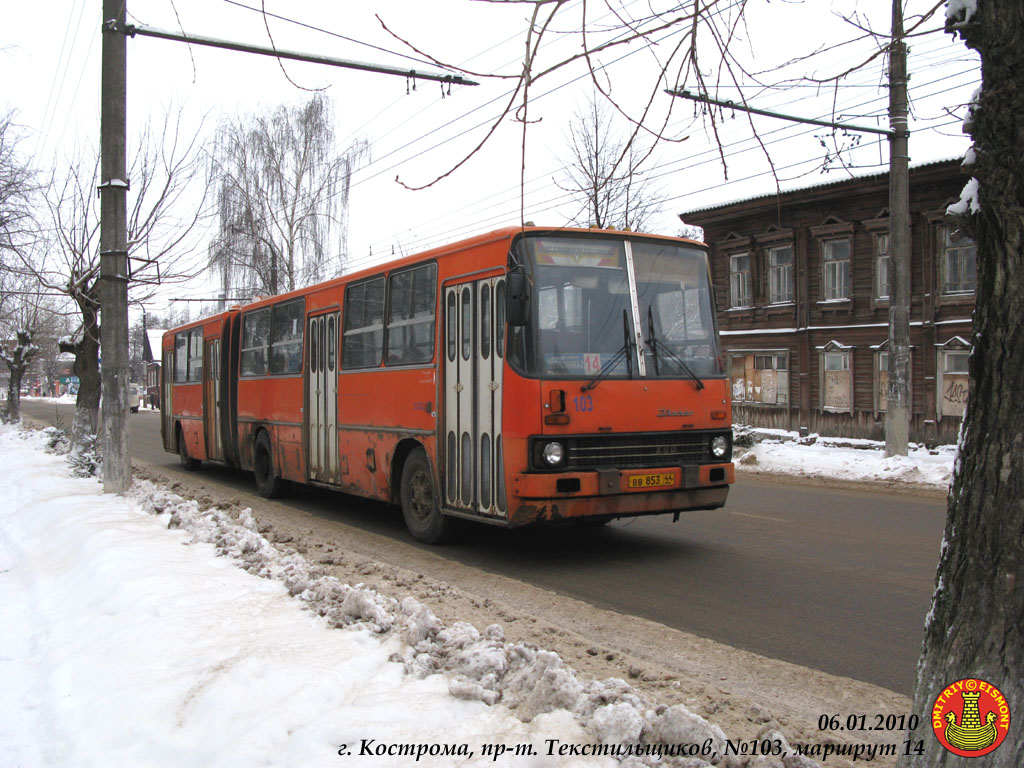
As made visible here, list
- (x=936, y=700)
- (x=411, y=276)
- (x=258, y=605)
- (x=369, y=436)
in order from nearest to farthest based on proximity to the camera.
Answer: (x=936, y=700), (x=258, y=605), (x=411, y=276), (x=369, y=436)

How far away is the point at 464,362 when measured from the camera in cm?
800

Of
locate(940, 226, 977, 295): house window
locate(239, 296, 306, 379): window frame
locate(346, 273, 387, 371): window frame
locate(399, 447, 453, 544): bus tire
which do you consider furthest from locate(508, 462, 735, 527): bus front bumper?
locate(940, 226, 977, 295): house window

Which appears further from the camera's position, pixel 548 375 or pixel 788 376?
pixel 788 376

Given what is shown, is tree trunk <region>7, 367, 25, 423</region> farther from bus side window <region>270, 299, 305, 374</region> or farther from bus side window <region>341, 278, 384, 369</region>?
bus side window <region>341, 278, 384, 369</region>

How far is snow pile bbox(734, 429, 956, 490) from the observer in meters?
14.3

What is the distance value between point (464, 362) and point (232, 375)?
796 centimetres

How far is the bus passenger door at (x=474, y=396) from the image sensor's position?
7.49m

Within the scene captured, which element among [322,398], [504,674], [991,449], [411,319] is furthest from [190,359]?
[991,449]

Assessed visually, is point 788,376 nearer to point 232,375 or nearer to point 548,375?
point 232,375

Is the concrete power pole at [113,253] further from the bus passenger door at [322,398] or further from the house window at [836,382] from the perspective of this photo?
the house window at [836,382]

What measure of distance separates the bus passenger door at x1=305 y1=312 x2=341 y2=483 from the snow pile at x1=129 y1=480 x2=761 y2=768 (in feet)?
15.1

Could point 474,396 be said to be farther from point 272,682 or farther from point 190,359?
point 190,359

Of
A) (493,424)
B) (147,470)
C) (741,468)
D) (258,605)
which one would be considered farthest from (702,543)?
(147,470)

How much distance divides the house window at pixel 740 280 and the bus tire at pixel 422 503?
73.3ft
